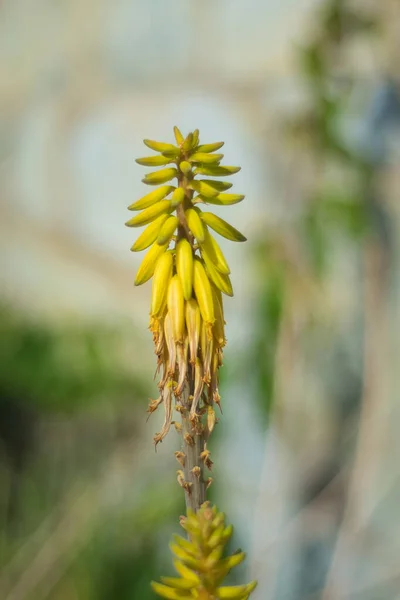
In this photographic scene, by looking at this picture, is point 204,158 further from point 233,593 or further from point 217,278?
point 233,593

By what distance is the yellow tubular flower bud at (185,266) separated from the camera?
0.22 m

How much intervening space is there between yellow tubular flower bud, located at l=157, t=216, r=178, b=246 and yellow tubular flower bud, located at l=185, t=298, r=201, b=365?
0.09 feet

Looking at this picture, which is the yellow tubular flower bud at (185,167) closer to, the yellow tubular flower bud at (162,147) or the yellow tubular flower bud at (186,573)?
the yellow tubular flower bud at (162,147)

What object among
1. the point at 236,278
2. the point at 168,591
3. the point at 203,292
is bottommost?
the point at 168,591

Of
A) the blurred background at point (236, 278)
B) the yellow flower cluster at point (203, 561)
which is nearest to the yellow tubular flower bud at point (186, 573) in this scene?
the yellow flower cluster at point (203, 561)

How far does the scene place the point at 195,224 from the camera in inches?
8.6

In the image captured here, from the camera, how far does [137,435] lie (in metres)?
0.72

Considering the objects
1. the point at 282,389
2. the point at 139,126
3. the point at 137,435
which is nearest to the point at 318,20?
the point at 139,126

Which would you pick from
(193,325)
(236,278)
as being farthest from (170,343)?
(236,278)

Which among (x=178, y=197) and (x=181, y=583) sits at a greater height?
(x=178, y=197)

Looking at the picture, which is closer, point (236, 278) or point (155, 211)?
point (155, 211)

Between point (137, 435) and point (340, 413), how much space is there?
0.27 metres

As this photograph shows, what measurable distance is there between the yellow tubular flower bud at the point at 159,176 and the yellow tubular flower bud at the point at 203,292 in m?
0.04

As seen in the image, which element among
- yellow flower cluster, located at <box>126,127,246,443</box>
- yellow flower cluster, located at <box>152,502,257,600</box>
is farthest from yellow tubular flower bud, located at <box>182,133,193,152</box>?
yellow flower cluster, located at <box>152,502,257,600</box>
